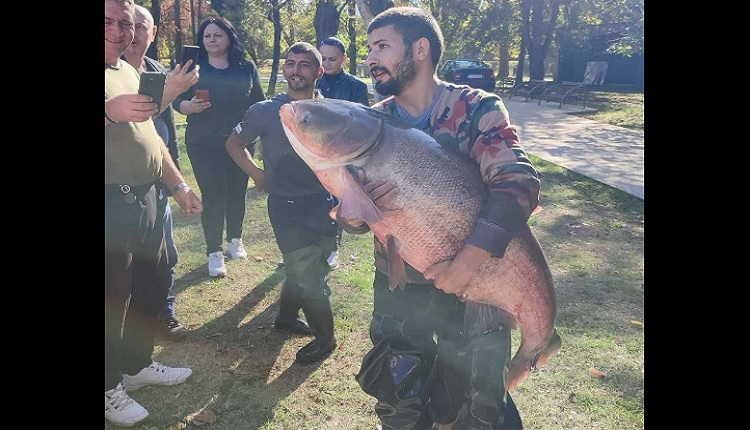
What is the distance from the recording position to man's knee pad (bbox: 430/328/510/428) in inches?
91.4

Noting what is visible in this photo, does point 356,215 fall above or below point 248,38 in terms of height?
below

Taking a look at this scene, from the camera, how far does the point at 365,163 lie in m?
2.09

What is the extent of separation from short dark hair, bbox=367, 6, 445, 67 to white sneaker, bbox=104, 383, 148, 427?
2.54m

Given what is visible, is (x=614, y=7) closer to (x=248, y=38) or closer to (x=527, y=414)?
(x=248, y=38)

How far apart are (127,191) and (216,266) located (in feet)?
8.56

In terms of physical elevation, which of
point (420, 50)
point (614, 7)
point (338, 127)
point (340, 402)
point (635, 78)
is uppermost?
point (614, 7)

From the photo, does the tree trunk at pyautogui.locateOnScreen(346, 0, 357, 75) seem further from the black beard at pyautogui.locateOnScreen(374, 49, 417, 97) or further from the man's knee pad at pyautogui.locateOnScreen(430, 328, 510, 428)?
the man's knee pad at pyautogui.locateOnScreen(430, 328, 510, 428)

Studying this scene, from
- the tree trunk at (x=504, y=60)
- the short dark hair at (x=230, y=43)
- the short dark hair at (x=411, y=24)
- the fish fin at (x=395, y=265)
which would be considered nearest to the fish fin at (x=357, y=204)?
the fish fin at (x=395, y=265)

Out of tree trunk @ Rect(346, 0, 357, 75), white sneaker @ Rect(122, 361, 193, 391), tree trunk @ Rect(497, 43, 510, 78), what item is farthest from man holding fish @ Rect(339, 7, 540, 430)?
tree trunk @ Rect(497, 43, 510, 78)

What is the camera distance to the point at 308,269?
3.86 meters

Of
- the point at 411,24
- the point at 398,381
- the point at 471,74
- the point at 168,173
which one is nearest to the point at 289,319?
the point at 168,173
